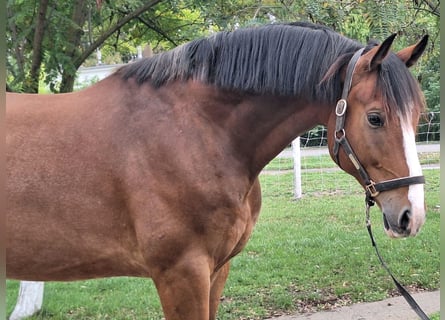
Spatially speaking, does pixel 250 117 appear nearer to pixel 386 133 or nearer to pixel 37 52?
pixel 386 133

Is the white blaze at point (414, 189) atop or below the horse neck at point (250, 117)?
below

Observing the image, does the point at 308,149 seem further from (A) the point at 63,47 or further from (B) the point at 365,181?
(B) the point at 365,181

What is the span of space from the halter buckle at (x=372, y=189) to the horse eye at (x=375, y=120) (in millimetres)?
247

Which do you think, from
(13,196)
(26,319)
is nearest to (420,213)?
(13,196)

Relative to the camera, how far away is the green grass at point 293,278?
421 cm

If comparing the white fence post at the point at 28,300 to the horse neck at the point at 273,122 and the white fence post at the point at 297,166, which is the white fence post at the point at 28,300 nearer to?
the horse neck at the point at 273,122

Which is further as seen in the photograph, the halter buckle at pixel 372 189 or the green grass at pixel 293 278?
the green grass at pixel 293 278

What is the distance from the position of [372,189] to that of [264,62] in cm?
78

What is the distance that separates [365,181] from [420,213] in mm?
262

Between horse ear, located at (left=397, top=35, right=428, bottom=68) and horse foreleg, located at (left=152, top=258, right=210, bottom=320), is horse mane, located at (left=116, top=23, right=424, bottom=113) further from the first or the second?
horse foreleg, located at (left=152, top=258, right=210, bottom=320)

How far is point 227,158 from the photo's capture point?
2.28m

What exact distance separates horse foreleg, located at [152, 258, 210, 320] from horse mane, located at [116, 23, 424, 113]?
86 cm

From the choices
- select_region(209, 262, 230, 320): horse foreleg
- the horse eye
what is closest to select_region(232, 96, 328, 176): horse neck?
the horse eye

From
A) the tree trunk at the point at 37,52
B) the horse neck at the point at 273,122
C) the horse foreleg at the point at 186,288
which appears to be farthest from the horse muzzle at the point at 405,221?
the tree trunk at the point at 37,52
